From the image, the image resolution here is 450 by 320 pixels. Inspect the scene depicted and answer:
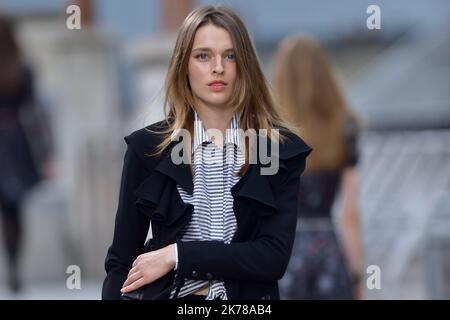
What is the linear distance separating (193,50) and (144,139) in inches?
9.6

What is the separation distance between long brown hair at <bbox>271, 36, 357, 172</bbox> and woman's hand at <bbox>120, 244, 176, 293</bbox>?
299 centimetres

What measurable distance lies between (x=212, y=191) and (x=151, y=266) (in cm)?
23

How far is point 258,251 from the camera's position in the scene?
338 cm

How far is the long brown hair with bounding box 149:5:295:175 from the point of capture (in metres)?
3.45

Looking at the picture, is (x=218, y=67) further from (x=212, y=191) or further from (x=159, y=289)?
(x=159, y=289)

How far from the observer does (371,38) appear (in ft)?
74.0

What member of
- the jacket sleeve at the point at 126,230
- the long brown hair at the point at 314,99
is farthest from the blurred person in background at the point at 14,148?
the jacket sleeve at the point at 126,230

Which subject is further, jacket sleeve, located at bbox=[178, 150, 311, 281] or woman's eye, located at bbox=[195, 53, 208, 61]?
woman's eye, located at bbox=[195, 53, 208, 61]

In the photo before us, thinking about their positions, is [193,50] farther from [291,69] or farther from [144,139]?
[291,69]

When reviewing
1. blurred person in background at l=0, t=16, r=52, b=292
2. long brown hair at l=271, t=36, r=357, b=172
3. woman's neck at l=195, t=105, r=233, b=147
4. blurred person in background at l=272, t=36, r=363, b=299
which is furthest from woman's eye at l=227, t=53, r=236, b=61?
blurred person in background at l=0, t=16, r=52, b=292

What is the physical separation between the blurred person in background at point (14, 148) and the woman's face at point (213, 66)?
5.61 metres

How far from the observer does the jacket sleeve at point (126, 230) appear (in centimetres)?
347

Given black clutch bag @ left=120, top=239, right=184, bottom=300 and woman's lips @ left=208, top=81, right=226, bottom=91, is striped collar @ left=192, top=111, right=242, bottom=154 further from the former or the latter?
black clutch bag @ left=120, top=239, right=184, bottom=300
